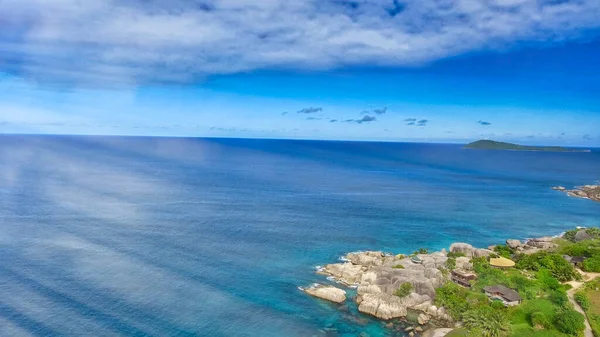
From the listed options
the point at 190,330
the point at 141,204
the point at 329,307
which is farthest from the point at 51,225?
the point at 329,307

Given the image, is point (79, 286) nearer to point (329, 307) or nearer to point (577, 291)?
point (329, 307)

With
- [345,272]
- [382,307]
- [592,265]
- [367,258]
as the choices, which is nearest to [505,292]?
[382,307]

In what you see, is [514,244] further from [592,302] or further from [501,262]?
[592,302]

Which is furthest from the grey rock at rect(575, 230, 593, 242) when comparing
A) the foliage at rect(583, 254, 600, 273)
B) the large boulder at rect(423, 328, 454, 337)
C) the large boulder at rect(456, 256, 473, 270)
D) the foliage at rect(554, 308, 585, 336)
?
the large boulder at rect(423, 328, 454, 337)

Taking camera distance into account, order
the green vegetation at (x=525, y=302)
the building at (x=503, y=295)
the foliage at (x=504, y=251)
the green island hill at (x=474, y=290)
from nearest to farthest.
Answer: the green vegetation at (x=525, y=302)
the green island hill at (x=474, y=290)
the building at (x=503, y=295)
the foliage at (x=504, y=251)

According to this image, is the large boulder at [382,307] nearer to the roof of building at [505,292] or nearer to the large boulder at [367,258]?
the roof of building at [505,292]

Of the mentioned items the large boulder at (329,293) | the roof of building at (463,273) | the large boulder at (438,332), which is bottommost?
the large boulder at (438,332)

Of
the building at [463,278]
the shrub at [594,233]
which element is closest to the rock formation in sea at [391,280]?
the building at [463,278]

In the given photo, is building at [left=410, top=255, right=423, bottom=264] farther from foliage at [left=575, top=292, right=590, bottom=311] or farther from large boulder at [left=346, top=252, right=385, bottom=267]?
foliage at [left=575, top=292, right=590, bottom=311]
